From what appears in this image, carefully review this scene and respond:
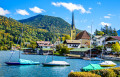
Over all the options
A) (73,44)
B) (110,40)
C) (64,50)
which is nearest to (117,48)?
(110,40)

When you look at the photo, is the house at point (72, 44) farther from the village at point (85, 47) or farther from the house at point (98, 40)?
the house at point (98, 40)

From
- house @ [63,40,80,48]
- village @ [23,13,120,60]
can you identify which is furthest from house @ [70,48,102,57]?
house @ [63,40,80,48]

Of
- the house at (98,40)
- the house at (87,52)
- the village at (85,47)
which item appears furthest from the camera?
the house at (98,40)

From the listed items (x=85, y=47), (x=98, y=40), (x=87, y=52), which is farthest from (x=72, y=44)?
(x=87, y=52)

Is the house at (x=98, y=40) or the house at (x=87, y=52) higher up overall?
the house at (x=98, y=40)

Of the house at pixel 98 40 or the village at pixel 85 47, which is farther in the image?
the house at pixel 98 40

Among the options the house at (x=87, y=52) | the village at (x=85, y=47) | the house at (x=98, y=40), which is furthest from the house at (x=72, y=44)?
the house at (x=87, y=52)

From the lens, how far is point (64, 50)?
4609 inches

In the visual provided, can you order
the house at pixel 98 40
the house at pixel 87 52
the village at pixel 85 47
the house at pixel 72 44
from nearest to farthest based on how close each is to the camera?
the house at pixel 87 52, the village at pixel 85 47, the house at pixel 98 40, the house at pixel 72 44

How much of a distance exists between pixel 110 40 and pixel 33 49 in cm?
8207

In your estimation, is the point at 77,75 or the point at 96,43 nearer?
the point at 77,75

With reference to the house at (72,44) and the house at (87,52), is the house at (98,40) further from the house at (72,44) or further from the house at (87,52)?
the house at (87,52)

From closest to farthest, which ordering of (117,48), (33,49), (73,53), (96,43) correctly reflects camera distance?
(117,48) → (73,53) → (96,43) → (33,49)

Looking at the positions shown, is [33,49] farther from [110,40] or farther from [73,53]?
[110,40]
